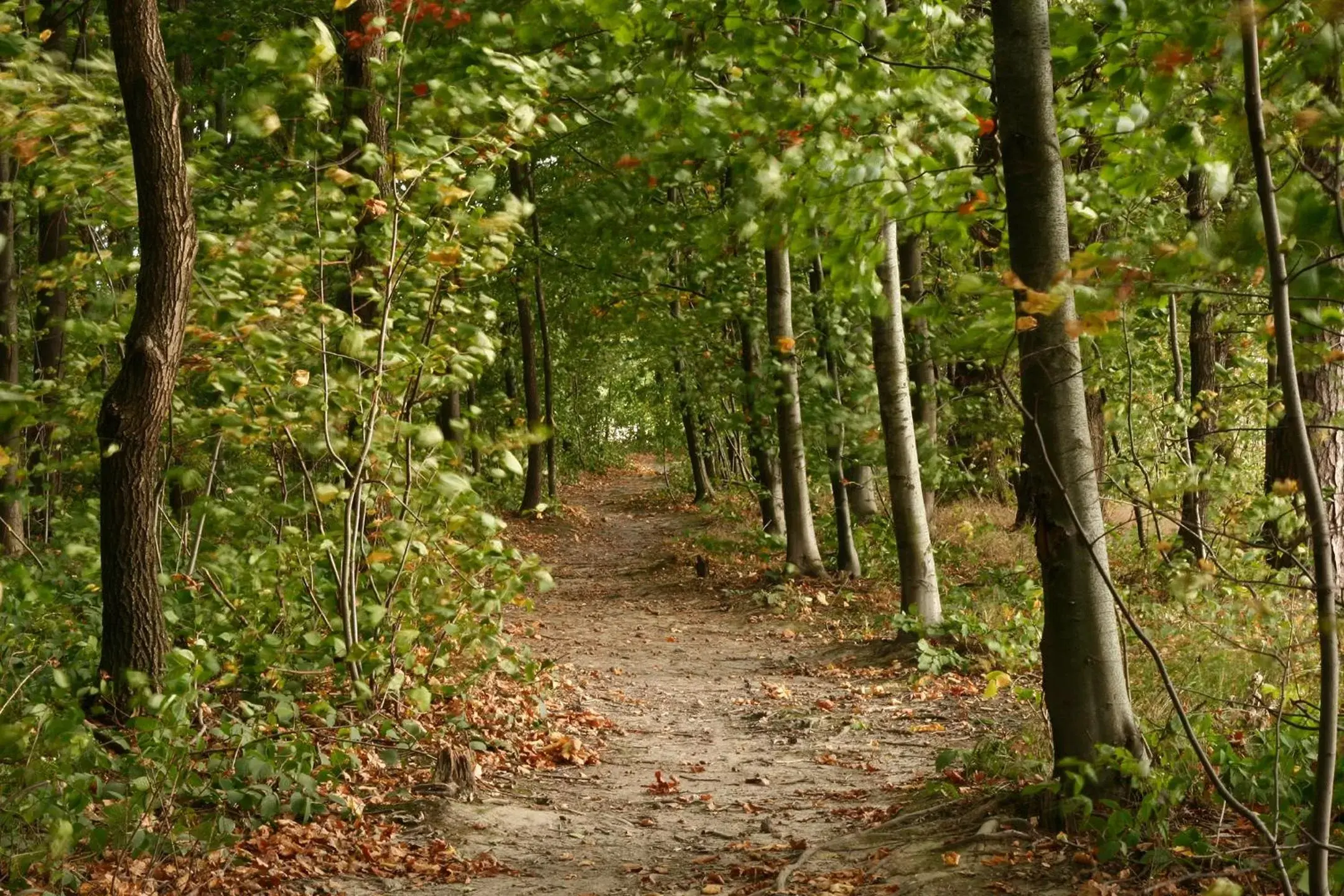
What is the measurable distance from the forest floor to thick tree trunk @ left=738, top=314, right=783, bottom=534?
2908 millimetres

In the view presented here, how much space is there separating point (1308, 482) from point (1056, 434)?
158 cm

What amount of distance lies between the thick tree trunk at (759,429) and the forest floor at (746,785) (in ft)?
9.54

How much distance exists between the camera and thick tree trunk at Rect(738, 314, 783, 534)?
44.5 feet

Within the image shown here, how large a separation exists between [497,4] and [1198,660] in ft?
23.2

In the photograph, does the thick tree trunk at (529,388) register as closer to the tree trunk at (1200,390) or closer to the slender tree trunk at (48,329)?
the slender tree trunk at (48,329)

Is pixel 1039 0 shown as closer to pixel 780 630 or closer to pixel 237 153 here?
pixel 780 630

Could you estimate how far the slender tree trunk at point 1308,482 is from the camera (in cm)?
254

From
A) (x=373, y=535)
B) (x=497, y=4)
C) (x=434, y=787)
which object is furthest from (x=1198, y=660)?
(x=497, y=4)

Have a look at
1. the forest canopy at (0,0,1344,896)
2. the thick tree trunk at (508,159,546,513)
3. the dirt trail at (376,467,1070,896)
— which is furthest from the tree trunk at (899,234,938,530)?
the thick tree trunk at (508,159,546,513)

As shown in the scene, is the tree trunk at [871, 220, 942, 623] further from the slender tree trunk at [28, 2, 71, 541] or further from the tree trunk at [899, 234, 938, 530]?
the slender tree trunk at [28, 2, 71, 541]

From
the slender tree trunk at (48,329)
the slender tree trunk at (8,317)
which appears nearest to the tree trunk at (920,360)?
the slender tree trunk at (48,329)

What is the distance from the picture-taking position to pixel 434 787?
581cm

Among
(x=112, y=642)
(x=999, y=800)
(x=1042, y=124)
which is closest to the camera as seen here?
(x=1042, y=124)

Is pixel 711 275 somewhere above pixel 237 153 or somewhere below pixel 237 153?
below
